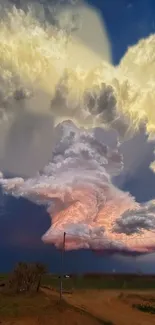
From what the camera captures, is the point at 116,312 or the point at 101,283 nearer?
the point at 116,312

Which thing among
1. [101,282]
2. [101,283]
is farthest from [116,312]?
[101,282]

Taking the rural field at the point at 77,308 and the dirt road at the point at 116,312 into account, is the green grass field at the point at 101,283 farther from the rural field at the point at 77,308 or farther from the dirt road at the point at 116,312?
the dirt road at the point at 116,312

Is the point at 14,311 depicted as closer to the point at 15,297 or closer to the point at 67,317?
the point at 67,317

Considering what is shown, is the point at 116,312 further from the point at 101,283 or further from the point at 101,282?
the point at 101,282

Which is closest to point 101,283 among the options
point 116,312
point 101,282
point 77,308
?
point 101,282

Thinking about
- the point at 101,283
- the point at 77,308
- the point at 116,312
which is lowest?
the point at 116,312

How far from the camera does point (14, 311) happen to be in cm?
3027

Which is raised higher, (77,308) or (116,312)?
(77,308)

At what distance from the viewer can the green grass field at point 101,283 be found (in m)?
61.3

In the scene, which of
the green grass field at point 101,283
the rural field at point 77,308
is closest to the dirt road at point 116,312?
the rural field at point 77,308

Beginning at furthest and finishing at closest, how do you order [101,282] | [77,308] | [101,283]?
[101,282] → [101,283] → [77,308]

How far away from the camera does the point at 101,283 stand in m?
66.8

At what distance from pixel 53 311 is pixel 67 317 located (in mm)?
1504

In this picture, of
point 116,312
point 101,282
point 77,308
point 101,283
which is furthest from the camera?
point 101,282
